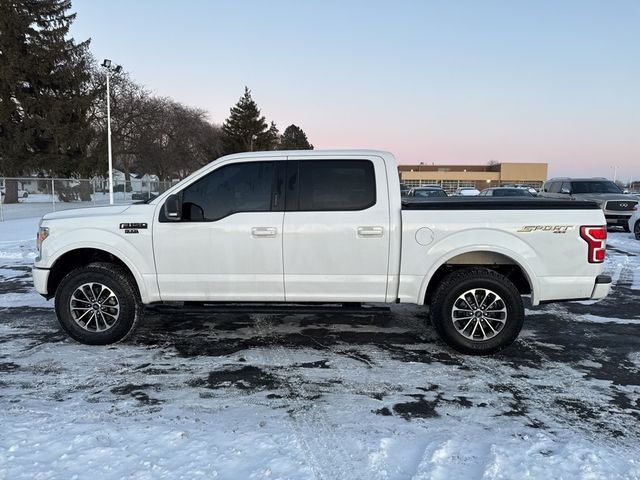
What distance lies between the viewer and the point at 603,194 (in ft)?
53.6

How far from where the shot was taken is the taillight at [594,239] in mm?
4367

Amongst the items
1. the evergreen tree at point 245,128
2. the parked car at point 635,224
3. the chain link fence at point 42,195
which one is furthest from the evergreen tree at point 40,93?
the parked car at point 635,224

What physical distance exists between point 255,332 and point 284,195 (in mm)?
1772

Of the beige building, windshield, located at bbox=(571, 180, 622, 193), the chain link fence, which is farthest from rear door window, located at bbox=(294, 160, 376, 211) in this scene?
the beige building

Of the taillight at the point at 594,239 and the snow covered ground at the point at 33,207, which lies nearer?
the taillight at the point at 594,239

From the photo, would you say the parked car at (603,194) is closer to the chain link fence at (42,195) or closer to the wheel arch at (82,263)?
the wheel arch at (82,263)

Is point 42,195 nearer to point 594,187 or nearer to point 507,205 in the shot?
point 507,205

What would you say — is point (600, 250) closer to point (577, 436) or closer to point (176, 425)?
point (577, 436)

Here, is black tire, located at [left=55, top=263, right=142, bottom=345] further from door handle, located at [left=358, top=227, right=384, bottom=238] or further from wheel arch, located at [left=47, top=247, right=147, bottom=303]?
door handle, located at [left=358, top=227, right=384, bottom=238]

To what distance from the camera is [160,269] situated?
4.78 meters

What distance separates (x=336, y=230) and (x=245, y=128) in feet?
199

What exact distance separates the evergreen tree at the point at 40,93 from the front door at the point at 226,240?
32155mm

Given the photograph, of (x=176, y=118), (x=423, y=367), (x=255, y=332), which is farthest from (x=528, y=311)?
(x=176, y=118)

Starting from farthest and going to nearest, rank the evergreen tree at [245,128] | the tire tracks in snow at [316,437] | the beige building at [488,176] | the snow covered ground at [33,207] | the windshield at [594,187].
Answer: the beige building at [488,176] → the evergreen tree at [245,128] → the snow covered ground at [33,207] → the windshield at [594,187] → the tire tracks in snow at [316,437]
